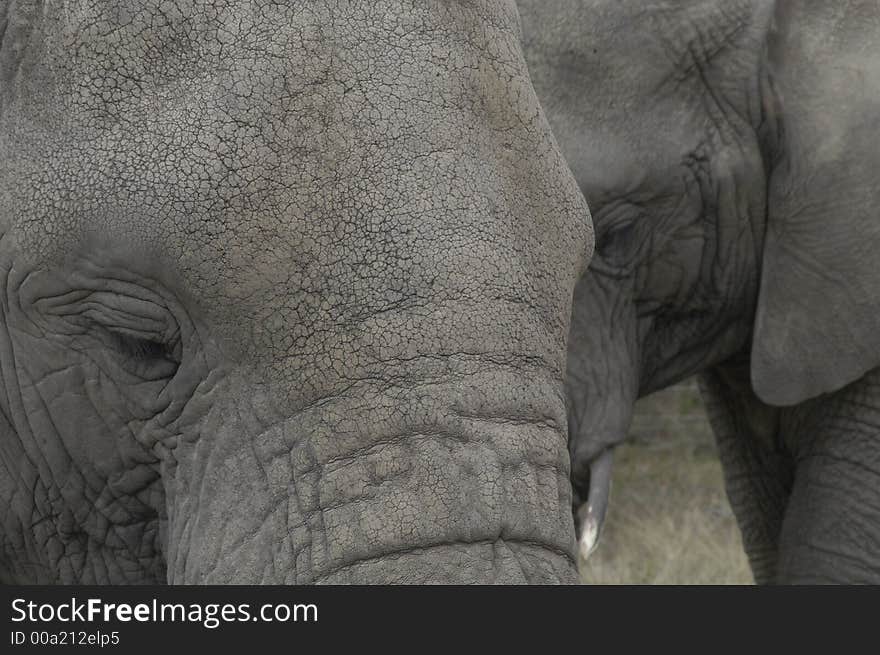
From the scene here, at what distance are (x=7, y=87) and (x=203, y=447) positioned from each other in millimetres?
415

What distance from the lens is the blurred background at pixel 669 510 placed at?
17.0 feet

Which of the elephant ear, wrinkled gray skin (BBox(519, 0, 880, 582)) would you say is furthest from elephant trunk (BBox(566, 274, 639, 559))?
the elephant ear

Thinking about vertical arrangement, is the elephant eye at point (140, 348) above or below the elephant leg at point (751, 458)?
above

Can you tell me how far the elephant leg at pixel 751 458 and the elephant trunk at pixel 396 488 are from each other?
1.81m

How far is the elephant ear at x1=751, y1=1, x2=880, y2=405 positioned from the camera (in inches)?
118

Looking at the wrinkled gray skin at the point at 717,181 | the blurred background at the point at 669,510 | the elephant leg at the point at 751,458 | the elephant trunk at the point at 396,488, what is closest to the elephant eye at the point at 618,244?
the wrinkled gray skin at the point at 717,181

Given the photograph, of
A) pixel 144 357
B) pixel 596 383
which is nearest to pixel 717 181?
pixel 596 383

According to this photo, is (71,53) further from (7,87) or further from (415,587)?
(415,587)

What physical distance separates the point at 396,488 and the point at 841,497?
184 centimetres

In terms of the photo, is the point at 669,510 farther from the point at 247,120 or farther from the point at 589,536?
the point at 247,120

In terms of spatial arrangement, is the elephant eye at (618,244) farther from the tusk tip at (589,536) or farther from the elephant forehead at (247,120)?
the elephant forehead at (247,120)

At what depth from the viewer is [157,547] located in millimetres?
1867

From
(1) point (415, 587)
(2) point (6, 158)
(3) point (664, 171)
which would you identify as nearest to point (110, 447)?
(2) point (6, 158)

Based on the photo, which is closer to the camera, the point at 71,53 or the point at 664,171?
the point at 71,53
